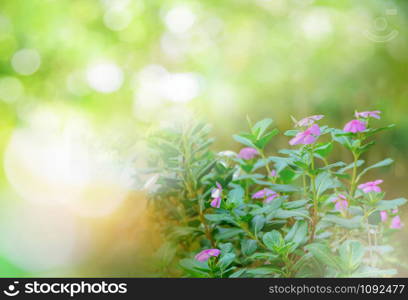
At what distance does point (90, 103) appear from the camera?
3.77m

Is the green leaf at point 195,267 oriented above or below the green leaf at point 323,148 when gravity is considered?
below

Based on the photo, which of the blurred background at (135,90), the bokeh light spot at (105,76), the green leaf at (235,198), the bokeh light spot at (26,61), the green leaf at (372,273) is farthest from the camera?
the bokeh light spot at (26,61)

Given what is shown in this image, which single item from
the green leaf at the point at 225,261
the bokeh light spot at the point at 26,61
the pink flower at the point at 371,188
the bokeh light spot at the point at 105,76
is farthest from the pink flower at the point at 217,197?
the bokeh light spot at the point at 26,61

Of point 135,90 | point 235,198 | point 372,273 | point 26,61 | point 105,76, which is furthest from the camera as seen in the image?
point 26,61

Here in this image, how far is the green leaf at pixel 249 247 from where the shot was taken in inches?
25.7

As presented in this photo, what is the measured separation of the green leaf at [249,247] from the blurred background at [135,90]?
225mm

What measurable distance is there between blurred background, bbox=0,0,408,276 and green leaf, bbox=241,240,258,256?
225 millimetres

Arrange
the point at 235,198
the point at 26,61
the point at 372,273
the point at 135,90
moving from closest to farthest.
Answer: the point at 372,273
the point at 235,198
the point at 135,90
the point at 26,61

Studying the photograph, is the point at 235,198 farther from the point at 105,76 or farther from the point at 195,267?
the point at 105,76

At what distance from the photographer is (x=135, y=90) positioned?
11.9ft

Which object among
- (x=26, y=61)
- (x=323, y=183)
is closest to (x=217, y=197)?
(x=323, y=183)

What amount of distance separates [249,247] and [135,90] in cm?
308

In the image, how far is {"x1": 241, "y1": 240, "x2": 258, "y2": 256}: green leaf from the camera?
653 mm

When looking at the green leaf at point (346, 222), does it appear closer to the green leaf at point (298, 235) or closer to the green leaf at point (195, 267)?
the green leaf at point (298, 235)
